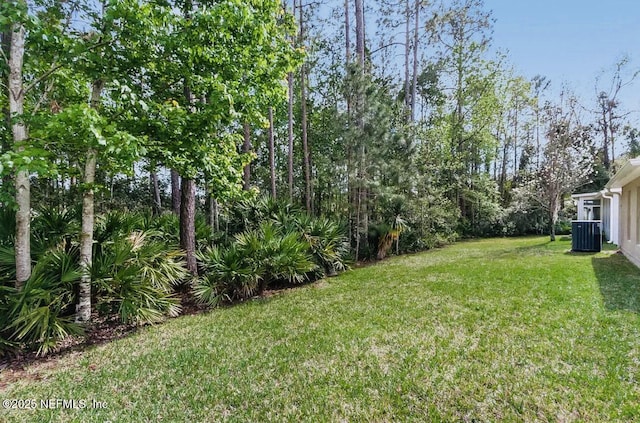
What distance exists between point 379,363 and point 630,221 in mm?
9917

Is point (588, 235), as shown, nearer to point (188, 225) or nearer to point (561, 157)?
point (561, 157)

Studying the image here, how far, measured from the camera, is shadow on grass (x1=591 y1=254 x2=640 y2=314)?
16.4 feet

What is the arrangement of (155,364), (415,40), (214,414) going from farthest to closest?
(415,40) → (155,364) → (214,414)

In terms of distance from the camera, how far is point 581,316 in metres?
4.50

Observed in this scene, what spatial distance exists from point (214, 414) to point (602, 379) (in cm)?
351

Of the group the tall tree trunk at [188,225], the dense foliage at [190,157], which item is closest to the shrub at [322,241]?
the dense foliage at [190,157]

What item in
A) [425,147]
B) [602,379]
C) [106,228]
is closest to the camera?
[602,379]

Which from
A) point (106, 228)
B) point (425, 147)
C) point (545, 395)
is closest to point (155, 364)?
point (106, 228)

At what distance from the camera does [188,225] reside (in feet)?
22.4

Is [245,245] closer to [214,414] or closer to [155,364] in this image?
[155,364]

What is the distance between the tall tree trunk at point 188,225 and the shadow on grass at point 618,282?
7.33m

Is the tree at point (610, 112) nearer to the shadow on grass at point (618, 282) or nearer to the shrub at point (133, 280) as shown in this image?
the shadow on grass at point (618, 282)

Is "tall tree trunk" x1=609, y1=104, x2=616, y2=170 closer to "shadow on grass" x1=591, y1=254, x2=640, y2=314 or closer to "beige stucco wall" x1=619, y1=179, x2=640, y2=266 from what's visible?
"beige stucco wall" x1=619, y1=179, x2=640, y2=266

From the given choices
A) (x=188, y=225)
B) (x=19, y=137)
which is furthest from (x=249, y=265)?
(x=19, y=137)
